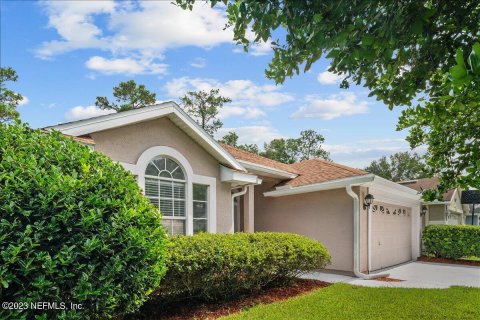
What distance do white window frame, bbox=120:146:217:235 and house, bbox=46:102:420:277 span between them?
0.03 m

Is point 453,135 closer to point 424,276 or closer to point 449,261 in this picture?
point 424,276


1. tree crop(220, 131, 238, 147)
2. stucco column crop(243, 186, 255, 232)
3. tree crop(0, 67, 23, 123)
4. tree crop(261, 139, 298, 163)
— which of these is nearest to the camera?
stucco column crop(243, 186, 255, 232)

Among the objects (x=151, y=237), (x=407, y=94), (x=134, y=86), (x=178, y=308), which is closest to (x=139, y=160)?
(x=178, y=308)

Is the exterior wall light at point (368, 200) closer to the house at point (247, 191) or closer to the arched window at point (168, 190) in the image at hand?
the house at point (247, 191)

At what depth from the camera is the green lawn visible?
7.66 meters

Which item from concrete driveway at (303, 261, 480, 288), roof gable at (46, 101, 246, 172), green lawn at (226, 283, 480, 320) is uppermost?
roof gable at (46, 101, 246, 172)

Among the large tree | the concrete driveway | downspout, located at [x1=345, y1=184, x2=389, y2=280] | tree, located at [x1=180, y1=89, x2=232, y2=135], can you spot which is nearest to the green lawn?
the concrete driveway

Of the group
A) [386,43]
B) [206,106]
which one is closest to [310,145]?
[206,106]

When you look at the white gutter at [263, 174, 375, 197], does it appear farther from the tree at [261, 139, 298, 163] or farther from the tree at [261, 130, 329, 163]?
the tree at [261, 139, 298, 163]

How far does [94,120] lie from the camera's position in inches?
334


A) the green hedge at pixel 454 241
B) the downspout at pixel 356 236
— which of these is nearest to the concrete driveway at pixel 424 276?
the downspout at pixel 356 236

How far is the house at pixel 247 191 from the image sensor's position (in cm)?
940

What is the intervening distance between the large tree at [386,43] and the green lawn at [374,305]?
14.9 feet

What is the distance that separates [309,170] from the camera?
1652 centimetres
